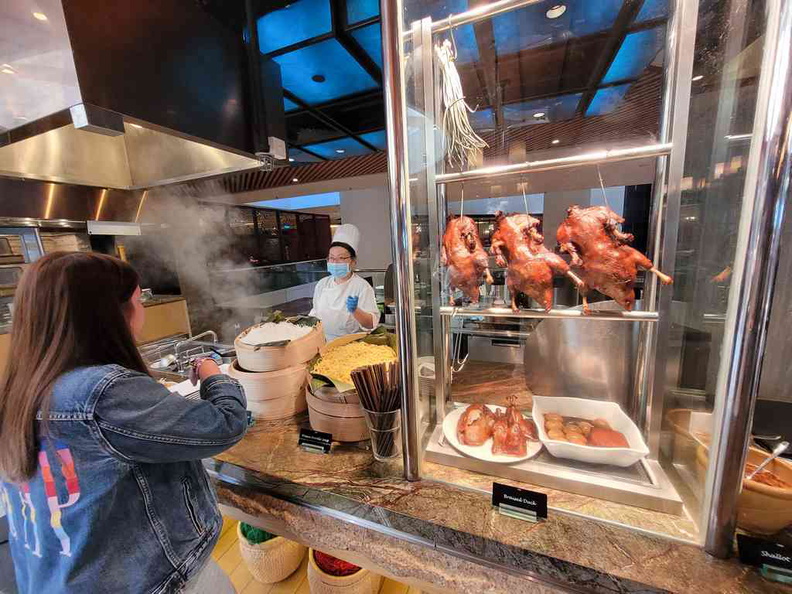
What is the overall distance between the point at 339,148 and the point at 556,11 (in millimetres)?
3448

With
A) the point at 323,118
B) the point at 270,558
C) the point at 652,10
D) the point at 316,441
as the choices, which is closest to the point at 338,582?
the point at 270,558

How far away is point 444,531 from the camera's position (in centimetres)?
80

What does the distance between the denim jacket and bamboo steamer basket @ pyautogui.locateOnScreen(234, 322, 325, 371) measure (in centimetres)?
40

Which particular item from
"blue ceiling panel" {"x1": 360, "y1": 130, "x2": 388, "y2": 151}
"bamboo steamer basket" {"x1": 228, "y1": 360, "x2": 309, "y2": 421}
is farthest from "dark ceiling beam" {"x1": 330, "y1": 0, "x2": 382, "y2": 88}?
"bamboo steamer basket" {"x1": 228, "y1": 360, "x2": 309, "y2": 421}

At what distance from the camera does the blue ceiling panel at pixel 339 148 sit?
412 centimetres

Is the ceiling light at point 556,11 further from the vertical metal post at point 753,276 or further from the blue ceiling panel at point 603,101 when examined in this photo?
the vertical metal post at point 753,276

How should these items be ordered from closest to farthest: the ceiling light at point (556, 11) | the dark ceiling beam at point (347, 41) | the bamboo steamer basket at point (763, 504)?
1. the bamboo steamer basket at point (763, 504)
2. the ceiling light at point (556, 11)
3. the dark ceiling beam at point (347, 41)

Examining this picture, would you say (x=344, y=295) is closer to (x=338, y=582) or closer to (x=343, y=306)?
(x=343, y=306)

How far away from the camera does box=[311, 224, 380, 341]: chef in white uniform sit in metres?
2.38

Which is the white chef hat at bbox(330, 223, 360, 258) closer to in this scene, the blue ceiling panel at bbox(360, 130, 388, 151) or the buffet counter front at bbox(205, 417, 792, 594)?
the buffet counter front at bbox(205, 417, 792, 594)

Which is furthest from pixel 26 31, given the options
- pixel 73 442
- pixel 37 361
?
pixel 73 442

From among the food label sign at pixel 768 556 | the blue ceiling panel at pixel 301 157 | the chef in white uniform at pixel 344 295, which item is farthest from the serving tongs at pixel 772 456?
the blue ceiling panel at pixel 301 157

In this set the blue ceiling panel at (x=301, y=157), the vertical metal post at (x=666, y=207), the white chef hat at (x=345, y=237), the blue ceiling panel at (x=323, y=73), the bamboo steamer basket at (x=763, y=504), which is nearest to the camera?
the bamboo steamer basket at (x=763, y=504)

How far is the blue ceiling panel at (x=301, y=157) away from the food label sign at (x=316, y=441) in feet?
13.8
